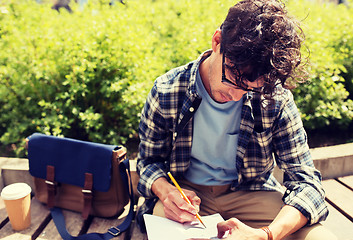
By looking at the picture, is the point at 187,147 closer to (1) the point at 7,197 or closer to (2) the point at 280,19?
(2) the point at 280,19

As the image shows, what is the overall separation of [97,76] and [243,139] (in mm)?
1465

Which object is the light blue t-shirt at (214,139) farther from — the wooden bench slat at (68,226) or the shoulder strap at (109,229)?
the wooden bench slat at (68,226)

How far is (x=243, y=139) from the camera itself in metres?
1.84

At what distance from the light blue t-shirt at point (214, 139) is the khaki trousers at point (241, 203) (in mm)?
71

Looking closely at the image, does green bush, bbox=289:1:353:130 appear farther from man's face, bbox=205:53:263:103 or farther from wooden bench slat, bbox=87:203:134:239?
wooden bench slat, bbox=87:203:134:239

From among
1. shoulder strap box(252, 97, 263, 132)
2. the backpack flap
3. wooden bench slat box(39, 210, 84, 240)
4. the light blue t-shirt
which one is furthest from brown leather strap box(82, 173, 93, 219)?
shoulder strap box(252, 97, 263, 132)

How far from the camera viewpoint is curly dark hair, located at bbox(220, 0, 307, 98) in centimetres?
137

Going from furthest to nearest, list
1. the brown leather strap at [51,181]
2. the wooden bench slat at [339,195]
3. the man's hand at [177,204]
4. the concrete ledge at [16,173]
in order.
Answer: the concrete ledge at [16,173], the wooden bench slat at [339,195], the brown leather strap at [51,181], the man's hand at [177,204]

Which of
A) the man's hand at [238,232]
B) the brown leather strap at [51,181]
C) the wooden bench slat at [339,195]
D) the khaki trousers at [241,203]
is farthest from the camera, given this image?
the wooden bench slat at [339,195]

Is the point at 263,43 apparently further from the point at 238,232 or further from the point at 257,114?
the point at 238,232

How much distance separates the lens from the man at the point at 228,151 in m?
1.62

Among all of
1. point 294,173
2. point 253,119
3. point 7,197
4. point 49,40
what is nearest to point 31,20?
point 49,40

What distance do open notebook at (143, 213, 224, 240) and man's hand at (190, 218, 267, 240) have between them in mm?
63

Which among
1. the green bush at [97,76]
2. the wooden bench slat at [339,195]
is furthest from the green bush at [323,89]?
the wooden bench slat at [339,195]
